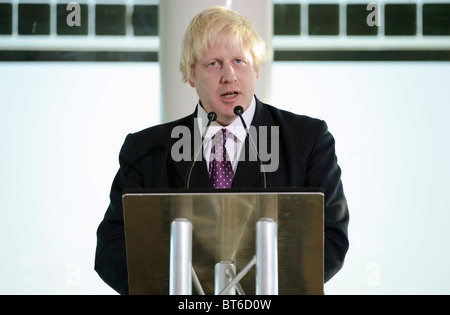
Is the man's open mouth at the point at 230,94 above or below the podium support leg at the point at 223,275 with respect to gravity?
above

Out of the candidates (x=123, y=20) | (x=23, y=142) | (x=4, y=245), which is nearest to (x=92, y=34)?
(x=123, y=20)

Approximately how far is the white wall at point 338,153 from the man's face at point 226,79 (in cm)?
243

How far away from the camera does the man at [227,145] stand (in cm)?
233

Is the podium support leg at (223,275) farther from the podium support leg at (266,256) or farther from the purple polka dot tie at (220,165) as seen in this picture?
the purple polka dot tie at (220,165)

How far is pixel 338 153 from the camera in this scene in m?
4.76

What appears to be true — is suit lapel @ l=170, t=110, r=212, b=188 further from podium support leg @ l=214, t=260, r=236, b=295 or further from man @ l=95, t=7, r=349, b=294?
podium support leg @ l=214, t=260, r=236, b=295

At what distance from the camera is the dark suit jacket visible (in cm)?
222

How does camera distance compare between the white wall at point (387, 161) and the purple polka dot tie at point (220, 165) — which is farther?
the white wall at point (387, 161)
